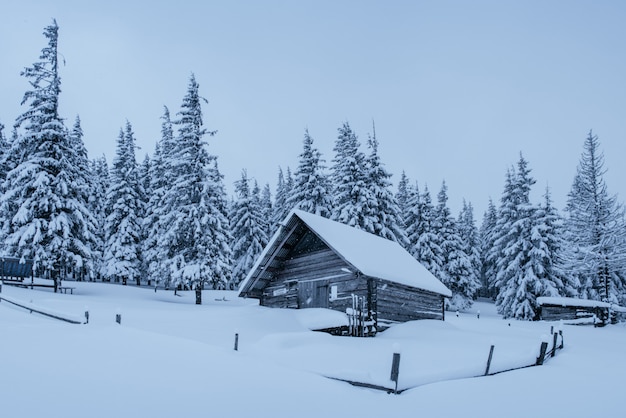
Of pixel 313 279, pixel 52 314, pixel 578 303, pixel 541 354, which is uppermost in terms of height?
pixel 313 279

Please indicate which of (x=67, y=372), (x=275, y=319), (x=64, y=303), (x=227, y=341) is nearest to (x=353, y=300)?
(x=275, y=319)

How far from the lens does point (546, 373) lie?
12.3 metres

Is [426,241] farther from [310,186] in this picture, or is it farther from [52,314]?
[52,314]

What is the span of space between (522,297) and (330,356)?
29766mm

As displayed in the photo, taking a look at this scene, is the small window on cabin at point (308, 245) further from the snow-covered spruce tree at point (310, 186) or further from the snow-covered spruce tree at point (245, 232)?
the snow-covered spruce tree at point (245, 232)

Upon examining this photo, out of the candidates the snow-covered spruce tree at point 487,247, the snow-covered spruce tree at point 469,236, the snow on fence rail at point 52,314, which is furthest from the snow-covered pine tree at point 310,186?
the snow-covered spruce tree at point 487,247

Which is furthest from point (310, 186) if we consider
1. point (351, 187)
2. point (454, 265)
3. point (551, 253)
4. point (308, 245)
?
point (551, 253)

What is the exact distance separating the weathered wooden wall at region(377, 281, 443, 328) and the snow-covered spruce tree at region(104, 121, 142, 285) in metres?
29.5

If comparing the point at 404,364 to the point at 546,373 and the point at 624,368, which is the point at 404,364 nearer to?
the point at 546,373

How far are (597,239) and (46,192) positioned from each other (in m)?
43.8

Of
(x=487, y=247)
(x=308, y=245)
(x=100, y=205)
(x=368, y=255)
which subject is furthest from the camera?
(x=487, y=247)

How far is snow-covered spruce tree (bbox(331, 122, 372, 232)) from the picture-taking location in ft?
117

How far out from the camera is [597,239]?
35594 mm

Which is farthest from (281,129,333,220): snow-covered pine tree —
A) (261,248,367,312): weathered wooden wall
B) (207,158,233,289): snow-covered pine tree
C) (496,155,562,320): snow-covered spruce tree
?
(496,155,562,320): snow-covered spruce tree
